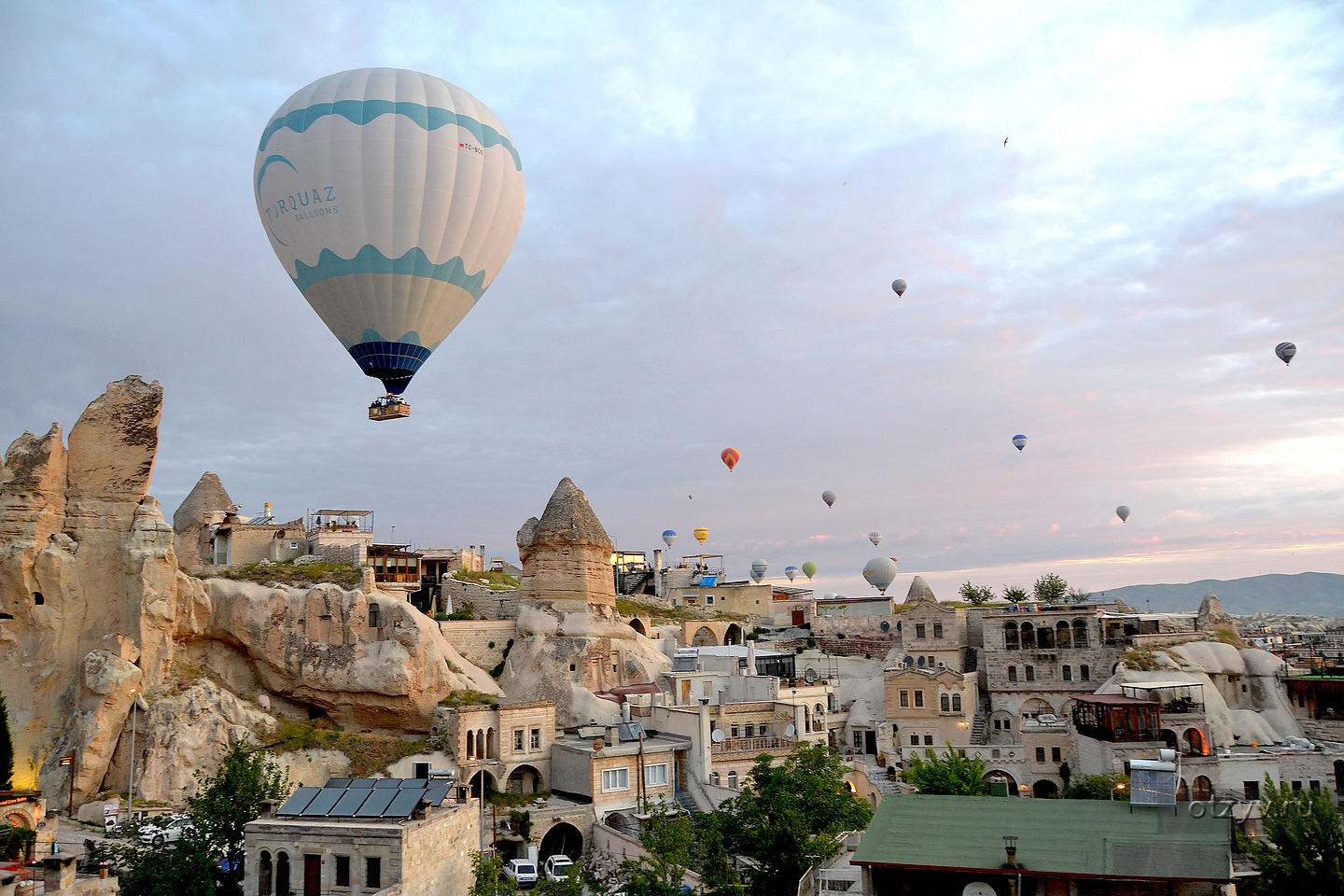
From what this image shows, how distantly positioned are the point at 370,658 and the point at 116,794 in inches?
460

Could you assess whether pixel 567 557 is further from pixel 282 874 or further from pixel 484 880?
pixel 282 874

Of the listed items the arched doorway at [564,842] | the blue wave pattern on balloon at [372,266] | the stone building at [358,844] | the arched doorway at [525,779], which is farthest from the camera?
the arched doorway at [525,779]

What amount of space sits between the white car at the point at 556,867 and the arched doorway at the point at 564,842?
1.72 metres

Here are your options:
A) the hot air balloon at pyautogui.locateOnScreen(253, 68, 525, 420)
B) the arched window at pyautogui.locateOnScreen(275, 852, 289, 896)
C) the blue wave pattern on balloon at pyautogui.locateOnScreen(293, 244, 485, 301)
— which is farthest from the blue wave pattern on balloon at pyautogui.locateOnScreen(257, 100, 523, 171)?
the arched window at pyautogui.locateOnScreen(275, 852, 289, 896)

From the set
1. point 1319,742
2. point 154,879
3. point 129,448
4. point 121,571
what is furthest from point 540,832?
point 1319,742

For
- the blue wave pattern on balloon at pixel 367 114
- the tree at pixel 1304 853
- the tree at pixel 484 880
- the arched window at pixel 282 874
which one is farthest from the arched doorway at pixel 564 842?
the blue wave pattern on balloon at pixel 367 114

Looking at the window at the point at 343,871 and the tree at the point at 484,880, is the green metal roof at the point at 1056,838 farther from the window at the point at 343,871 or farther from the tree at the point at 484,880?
the window at the point at 343,871

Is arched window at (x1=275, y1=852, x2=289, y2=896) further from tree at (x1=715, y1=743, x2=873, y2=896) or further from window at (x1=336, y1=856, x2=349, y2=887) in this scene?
tree at (x1=715, y1=743, x2=873, y2=896)

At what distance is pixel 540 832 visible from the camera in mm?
41031

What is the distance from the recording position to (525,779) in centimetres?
4725

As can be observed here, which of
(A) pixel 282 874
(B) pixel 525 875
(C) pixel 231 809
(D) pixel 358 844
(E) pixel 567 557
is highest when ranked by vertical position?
(E) pixel 567 557

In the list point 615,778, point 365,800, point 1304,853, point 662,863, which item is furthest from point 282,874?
point 1304,853

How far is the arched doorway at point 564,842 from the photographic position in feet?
138

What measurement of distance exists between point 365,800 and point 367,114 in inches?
956
